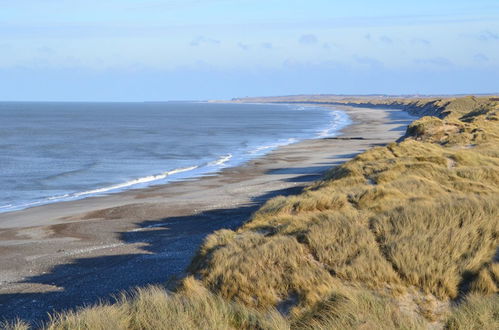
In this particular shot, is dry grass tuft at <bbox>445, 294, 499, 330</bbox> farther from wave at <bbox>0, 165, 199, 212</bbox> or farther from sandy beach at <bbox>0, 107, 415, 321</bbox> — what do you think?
wave at <bbox>0, 165, 199, 212</bbox>

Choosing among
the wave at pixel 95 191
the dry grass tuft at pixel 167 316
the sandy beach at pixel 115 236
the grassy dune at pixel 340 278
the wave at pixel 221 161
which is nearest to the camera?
the dry grass tuft at pixel 167 316

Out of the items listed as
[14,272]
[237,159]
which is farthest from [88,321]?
[237,159]

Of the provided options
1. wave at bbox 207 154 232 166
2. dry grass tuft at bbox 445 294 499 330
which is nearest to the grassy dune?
dry grass tuft at bbox 445 294 499 330

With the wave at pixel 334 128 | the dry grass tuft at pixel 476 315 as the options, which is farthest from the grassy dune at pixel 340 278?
the wave at pixel 334 128

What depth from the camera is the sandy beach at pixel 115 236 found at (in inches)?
466

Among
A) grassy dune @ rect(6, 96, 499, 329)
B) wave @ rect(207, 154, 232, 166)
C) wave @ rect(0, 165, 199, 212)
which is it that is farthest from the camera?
wave @ rect(207, 154, 232, 166)

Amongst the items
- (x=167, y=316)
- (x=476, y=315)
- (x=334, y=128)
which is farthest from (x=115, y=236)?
(x=334, y=128)

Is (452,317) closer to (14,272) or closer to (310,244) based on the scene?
(310,244)

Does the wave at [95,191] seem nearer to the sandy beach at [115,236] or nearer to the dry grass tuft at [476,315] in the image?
the sandy beach at [115,236]

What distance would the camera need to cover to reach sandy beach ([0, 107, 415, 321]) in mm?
11836

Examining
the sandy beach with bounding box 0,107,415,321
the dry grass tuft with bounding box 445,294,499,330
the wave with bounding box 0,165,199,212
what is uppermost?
the dry grass tuft with bounding box 445,294,499,330

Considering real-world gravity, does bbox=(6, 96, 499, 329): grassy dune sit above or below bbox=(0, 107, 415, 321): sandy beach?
above

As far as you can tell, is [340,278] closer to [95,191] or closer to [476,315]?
[476,315]

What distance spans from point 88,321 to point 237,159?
3486 cm
